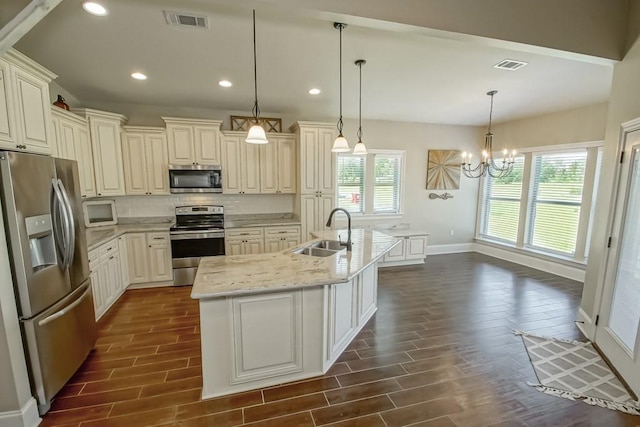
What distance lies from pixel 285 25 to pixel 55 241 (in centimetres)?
242

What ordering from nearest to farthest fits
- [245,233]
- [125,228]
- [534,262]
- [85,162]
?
1. [85,162]
2. [125,228]
3. [245,233]
4. [534,262]

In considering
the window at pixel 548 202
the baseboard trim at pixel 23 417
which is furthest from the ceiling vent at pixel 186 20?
the window at pixel 548 202

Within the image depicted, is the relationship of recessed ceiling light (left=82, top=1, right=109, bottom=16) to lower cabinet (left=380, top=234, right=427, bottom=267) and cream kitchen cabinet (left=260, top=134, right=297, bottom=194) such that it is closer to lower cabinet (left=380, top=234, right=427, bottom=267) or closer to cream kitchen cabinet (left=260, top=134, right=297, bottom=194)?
cream kitchen cabinet (left=260, top=134, right=297, bottom=194)

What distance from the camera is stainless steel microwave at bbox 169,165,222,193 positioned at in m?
4.47

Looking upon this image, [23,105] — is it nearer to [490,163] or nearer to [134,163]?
[134,163]

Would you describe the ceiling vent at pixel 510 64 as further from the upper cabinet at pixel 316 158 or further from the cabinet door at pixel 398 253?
the cabinet door at pixel 398 253

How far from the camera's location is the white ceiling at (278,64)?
224 centimetres

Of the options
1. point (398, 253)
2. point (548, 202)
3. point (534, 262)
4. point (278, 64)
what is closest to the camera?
point (278, 64)

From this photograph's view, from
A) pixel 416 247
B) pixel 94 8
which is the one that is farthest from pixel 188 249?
pixel 416 247

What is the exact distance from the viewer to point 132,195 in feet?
14.8

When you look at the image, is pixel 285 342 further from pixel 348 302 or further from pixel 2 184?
pixel 2 184

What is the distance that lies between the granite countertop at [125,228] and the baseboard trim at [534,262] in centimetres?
647

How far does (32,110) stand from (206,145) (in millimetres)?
2489

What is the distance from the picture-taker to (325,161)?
4918 millimetres
